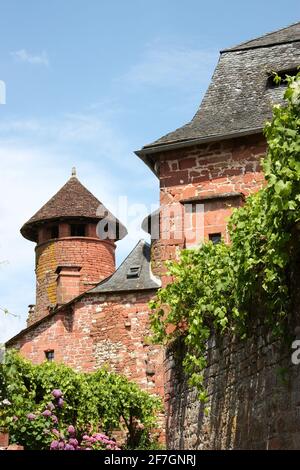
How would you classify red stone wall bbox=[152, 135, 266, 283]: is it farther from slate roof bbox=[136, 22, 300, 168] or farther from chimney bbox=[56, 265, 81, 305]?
chimney bbox=[56, 265, 81, 305]

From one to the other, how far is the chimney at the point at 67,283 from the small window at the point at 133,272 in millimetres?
6369

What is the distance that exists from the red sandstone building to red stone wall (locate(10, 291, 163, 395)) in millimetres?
33

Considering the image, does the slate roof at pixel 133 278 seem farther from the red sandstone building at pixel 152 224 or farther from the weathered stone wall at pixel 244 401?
the weathered stone wall at pixel 244 401

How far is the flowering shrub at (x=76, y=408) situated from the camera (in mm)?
20266

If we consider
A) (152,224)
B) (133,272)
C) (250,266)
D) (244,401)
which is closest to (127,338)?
(133,272)

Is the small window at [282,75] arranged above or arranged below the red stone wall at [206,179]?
above

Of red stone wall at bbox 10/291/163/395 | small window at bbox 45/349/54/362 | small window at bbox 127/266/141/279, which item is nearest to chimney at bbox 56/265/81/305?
red stone wall at bbox 10/291/163/395

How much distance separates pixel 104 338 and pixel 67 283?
8460 millimetres

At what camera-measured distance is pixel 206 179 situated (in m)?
17.1

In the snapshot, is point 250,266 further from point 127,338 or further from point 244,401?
point 127,338

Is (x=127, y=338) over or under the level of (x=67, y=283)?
under

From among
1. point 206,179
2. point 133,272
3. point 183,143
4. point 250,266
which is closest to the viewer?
point 250,266

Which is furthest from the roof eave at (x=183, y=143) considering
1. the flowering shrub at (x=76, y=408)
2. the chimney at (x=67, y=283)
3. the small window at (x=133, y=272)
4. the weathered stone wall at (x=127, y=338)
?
the chimney at (x=67, y=283)

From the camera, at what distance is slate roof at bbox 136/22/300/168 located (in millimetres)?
17109
